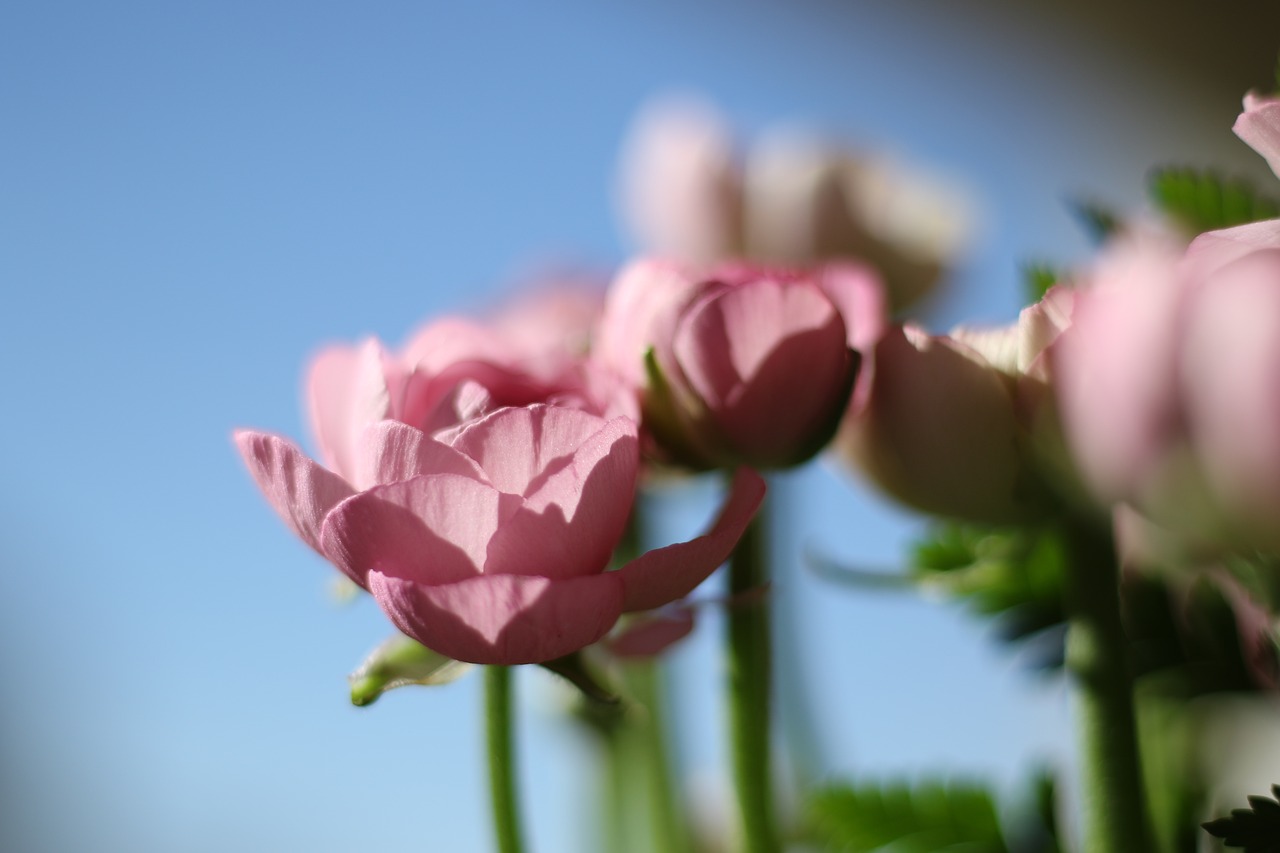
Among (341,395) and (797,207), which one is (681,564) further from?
(797,207)

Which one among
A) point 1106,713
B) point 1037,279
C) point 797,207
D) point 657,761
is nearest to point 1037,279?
point 1037,279

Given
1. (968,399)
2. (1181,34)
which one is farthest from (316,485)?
(1181,34)

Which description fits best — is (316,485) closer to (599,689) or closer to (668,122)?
(599,689)

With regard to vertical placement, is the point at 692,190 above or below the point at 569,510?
above

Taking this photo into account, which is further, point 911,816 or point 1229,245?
point 911,816

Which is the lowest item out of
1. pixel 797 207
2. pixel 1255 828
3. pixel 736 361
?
pixel 1255 828

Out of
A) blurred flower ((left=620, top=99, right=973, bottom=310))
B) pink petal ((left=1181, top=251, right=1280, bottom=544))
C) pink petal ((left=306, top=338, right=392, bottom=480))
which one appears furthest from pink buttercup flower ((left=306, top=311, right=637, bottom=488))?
blurred flower ((left=620, top=99, right=973, bottom=310))

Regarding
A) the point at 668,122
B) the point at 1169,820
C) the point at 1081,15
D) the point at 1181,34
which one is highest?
the point at 1081,15
